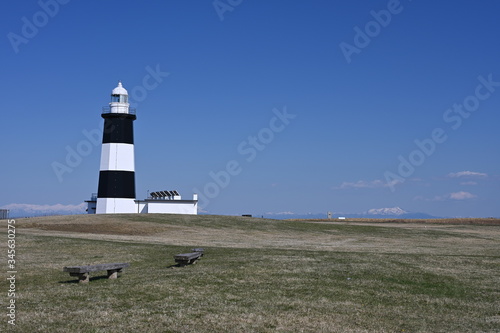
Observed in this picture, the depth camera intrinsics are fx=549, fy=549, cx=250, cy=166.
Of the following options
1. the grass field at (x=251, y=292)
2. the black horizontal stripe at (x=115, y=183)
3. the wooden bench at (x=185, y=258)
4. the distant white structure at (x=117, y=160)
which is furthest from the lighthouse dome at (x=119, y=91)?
the wooden bench at (x=185, y=258)

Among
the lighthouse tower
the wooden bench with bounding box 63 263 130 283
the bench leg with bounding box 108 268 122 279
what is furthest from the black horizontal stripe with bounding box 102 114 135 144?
the bench leg with bounding box 108 268 122 279

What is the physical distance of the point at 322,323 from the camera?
50.1 feet

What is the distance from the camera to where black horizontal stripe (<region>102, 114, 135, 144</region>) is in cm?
6906

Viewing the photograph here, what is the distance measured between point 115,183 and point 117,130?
6.68 metres

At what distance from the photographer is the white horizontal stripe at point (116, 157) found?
6862cm

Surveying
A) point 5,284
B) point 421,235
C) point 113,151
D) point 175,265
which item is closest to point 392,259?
point 175,265

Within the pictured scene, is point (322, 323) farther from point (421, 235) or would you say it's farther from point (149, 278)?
point (421, 235)

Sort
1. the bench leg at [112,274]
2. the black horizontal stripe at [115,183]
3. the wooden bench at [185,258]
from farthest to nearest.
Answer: the black horizontal stripe at [115,183]
the wooden bench at [185,258]
the bench leg at [112,274]

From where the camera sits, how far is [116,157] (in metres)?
68.6

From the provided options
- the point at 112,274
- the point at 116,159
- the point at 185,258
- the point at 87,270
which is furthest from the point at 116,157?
the point at 87,270

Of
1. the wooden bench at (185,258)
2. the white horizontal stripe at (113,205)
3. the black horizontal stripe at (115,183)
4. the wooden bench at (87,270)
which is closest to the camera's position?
the wooden bench at (87,270)

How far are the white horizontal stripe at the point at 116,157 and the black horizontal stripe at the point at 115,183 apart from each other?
64 cm

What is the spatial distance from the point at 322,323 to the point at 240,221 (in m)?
50.0

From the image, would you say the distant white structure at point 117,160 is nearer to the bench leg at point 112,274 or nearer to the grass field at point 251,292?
the grass field at point 251,292
